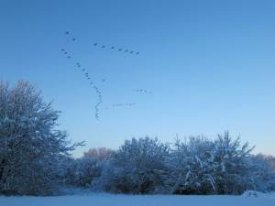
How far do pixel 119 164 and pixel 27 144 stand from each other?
10.0 m

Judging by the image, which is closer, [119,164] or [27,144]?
[27,144]

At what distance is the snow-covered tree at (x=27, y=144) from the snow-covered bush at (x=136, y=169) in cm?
704

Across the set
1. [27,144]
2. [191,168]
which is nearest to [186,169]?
[191,168]

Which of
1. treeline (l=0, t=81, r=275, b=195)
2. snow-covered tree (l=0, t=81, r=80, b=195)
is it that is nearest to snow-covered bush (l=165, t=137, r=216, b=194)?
treeline (l=0, t=81, r=275, b=195)

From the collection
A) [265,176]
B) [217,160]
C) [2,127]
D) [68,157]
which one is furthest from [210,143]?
[2,127]

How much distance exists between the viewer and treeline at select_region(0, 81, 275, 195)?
23.1 m

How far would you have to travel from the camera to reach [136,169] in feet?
101

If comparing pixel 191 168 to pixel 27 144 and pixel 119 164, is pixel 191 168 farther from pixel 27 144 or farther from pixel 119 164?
pixel 27 144

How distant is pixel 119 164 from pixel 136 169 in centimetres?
166

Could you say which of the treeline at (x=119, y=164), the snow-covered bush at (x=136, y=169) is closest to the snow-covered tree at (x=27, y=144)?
the treeline at (x=119, y=164)

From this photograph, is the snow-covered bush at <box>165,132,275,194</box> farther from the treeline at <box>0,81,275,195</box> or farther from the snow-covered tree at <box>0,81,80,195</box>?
the snow-covered tree at <box>0,81,80,195</box>

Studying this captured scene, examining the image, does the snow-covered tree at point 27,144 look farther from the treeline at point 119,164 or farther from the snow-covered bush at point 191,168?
the snow-covered bush at point 191,168

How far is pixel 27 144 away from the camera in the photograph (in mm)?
23250

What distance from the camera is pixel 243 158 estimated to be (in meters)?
29.7
